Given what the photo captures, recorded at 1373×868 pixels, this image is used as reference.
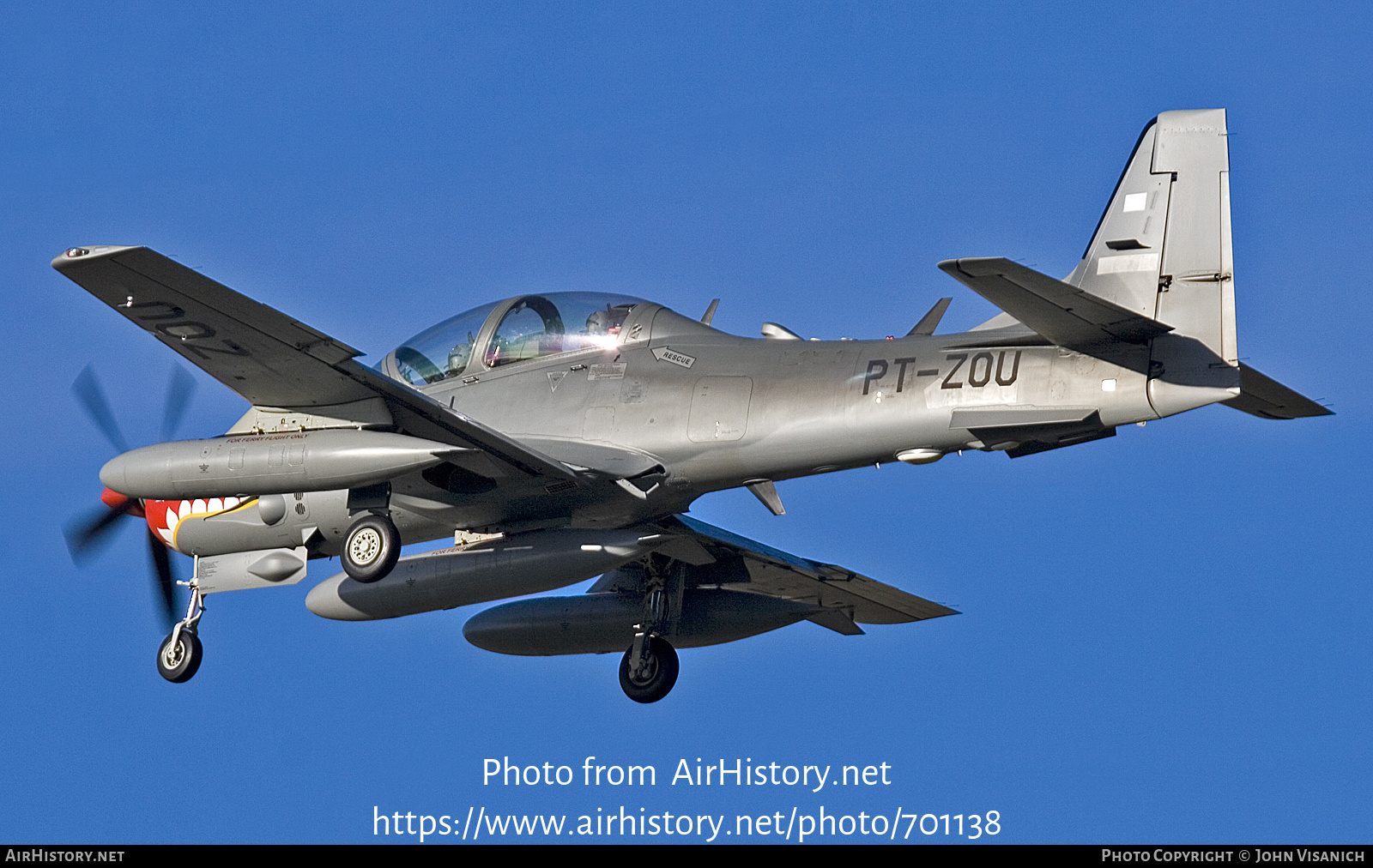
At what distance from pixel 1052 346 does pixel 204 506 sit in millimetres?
9845

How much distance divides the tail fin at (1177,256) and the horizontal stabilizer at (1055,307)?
390 mm

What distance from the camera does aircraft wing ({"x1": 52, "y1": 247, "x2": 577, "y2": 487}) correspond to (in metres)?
15.8

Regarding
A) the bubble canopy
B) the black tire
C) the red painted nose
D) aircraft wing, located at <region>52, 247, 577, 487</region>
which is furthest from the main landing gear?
the bubble canopy

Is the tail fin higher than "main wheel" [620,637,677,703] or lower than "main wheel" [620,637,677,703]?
higher

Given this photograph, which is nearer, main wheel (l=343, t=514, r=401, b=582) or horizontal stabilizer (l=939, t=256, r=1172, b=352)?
horizontal stabilizer (l=939, t=256, r=1172, b=352)

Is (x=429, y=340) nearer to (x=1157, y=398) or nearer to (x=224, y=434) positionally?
(x=224, y=434)

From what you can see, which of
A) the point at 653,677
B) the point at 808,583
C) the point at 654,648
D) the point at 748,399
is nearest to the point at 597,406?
the point at 748,399

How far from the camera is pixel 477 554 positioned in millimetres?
19172

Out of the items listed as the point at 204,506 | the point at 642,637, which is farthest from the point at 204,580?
the point at 642,637

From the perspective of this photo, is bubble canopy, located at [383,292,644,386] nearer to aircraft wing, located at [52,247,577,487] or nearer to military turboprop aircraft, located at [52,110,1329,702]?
military turboprop aircraft, located at [52,110,1329,702]

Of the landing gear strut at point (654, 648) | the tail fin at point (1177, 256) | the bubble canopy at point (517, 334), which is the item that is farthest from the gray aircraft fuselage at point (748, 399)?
the landing gear strut at point (654, 648)

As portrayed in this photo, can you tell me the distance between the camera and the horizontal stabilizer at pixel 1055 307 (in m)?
14.2

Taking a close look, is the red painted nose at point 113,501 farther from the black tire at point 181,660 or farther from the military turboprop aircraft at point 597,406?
the black tire at point 181,660

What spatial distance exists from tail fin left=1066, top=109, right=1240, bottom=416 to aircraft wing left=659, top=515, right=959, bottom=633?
6.35 meters
